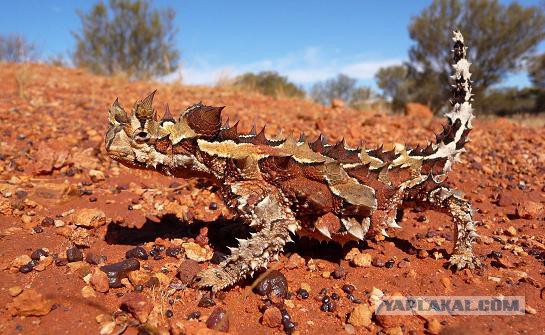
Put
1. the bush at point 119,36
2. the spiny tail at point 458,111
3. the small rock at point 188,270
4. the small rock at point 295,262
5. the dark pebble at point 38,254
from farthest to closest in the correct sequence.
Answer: the bush at point 119,36 → the spiny tail at point 458,111 → the small rock at point 295,262 → the dark pebble at point 38,254 → the small rock at point 188,270

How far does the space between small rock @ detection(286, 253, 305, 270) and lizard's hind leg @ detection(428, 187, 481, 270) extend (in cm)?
127

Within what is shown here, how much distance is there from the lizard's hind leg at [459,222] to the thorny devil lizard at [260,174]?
0.12 feet

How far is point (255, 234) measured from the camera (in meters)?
3.05

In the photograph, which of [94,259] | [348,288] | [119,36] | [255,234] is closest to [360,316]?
[348,288]

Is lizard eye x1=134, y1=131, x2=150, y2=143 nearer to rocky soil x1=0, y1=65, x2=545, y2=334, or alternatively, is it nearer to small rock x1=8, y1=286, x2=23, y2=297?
rocky soil x1=0, y1=65, x2=545, y2=334

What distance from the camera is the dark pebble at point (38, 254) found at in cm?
317

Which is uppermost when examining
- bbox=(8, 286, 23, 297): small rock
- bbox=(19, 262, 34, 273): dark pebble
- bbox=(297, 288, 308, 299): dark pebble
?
bbox=(19, 262, 34, 273): dark pebble

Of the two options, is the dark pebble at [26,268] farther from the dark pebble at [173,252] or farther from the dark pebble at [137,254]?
the dark pebble at [173,252]

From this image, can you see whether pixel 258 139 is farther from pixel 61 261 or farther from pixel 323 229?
pixel 61 261

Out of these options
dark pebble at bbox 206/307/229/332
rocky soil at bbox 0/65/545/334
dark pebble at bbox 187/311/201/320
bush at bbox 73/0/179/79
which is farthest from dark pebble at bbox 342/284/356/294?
bush at bbox 73/0/179/79

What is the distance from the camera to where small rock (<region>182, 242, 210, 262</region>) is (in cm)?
343

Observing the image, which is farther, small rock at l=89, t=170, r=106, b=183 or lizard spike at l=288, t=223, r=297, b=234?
small rock at l=89, t=170, r=106, b=183

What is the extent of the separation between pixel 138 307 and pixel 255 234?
3.10ft

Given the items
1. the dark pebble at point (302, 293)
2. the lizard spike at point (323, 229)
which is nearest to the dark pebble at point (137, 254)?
the dark pebble at point (302, 293)
